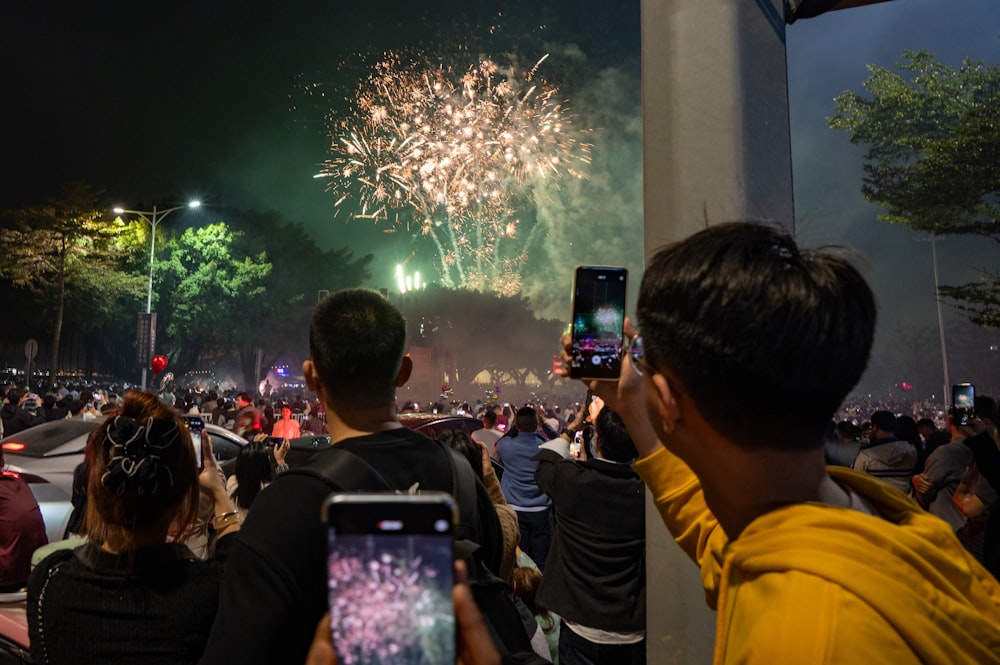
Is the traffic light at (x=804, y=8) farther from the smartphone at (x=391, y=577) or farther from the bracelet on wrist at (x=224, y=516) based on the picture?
the bracelet on wrist at (x=224, y=516)

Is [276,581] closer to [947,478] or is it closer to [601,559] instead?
[601,559]

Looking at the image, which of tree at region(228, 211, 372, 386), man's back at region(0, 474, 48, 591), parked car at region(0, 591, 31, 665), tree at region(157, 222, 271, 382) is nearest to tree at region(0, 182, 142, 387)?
tree at region(157, 222, 271, 382)

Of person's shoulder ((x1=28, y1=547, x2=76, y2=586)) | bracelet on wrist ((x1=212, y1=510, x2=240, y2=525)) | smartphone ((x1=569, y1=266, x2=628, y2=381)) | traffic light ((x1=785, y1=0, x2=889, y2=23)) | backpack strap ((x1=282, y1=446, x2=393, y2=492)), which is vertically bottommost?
person's shoulder ((x1=28, y1=547, x2=76, y2=586))

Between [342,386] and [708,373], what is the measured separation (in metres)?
1.28

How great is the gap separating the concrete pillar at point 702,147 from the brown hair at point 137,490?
1.76 metres

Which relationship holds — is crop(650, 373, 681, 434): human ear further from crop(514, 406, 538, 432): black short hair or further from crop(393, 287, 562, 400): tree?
crop(393, 287, 562, 400): tree

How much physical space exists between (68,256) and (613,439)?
33.8 meters

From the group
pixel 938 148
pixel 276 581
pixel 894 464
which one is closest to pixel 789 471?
pixel 276 581

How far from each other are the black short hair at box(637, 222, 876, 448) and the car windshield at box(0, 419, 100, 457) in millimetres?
8978

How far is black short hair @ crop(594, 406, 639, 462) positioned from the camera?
3939 millimetres

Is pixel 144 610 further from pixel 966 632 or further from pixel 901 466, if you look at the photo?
pixel 901 466

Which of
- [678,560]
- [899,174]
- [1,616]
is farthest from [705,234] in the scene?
[899,174]

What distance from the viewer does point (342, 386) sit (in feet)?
7.12

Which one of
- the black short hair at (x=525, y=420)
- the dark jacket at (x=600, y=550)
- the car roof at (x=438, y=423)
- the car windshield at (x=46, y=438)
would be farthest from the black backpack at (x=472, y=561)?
the car roof at (x=438, y=423)
